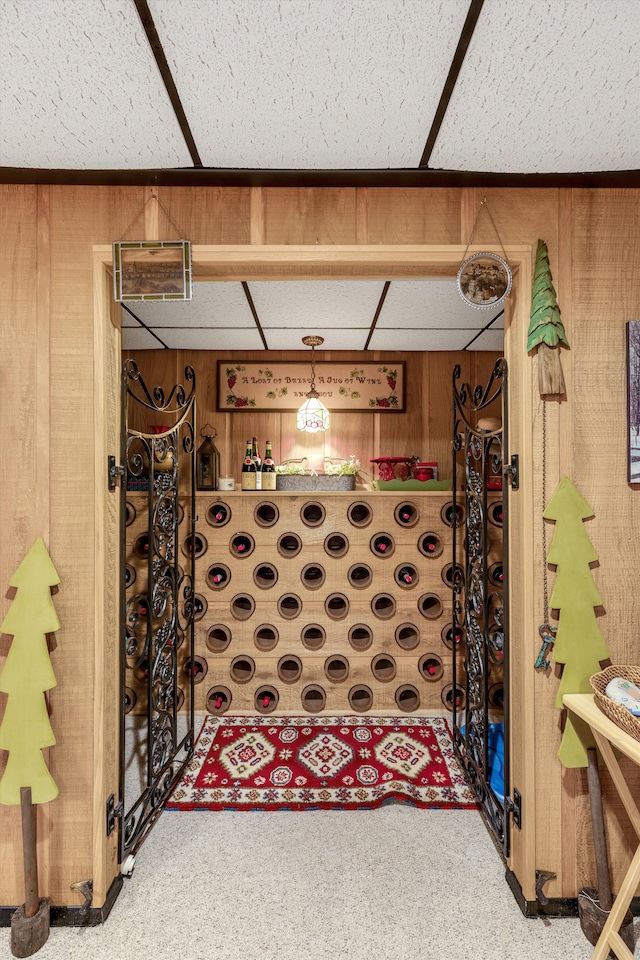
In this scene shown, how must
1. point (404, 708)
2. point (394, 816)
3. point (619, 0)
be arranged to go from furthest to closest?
1. point (404, 708)
2. point (394, 816)
3. point (619, 0)

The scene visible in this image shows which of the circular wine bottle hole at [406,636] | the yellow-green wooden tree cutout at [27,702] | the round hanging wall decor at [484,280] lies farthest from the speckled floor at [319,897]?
the round hanging wall decor at [484,280]

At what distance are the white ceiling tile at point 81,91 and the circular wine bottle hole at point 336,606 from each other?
2.61m

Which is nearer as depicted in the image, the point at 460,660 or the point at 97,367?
the point at 97,367

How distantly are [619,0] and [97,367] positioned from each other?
181 cm

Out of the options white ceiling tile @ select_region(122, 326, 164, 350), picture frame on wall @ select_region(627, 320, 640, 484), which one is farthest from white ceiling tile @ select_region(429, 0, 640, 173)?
white ceiling tile @ select_region(122, 326, 164, 350)

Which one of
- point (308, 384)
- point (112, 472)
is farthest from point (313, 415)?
point (112, 472)

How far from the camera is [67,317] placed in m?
1.89

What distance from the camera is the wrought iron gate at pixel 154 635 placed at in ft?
7.14

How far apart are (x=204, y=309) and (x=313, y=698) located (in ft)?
8.51

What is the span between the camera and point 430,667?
3441mm

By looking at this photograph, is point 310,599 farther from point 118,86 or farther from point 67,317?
point 118,86

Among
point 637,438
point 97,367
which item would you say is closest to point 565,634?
point 637,438

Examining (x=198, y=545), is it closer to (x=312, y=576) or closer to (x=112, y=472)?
(x=312, y=576)

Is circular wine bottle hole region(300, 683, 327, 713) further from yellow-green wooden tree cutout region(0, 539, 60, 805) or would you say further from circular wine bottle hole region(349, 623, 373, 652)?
yellow-green wooden tree cutout region(0, 539, 60, 805)
